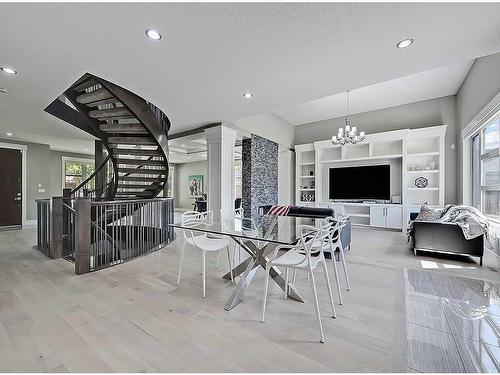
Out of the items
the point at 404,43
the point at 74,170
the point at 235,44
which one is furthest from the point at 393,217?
the point at 74,170

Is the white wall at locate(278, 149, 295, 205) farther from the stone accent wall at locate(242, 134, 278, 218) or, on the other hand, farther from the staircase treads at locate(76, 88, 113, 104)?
the staircase treads at locate(76, 88, 113, 104)

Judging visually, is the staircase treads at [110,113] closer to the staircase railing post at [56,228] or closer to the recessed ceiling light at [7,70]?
the recessed ceiling light at [7,70]

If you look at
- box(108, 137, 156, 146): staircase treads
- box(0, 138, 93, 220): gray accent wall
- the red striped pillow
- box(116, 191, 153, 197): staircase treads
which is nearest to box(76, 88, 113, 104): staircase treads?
box(108, 137, 156, 146): staircase treads

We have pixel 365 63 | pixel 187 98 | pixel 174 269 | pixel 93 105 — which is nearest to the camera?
pixel 365 63

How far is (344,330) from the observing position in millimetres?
1821

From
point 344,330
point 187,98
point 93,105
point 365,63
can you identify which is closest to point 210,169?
point 187,98

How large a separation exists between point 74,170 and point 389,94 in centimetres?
1050

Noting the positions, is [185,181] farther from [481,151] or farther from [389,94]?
[481,151]

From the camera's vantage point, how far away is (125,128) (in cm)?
404

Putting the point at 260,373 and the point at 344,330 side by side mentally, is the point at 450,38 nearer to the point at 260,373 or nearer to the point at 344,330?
the point at 344,330

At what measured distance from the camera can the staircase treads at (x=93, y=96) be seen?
11.2 feet

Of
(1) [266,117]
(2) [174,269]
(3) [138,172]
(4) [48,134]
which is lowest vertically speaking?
(2) [174,269]

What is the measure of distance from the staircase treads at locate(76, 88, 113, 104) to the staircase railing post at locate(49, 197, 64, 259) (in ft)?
5.37

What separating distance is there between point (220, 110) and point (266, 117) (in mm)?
2860
